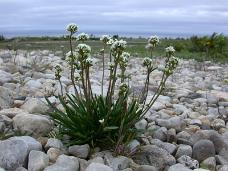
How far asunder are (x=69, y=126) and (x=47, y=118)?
46cm

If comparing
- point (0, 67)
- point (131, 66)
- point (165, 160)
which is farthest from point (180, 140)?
point (131, 66)

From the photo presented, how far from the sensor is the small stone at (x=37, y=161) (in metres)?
3.97

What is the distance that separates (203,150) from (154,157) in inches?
20.9

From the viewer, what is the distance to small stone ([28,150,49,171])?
3.97 metres

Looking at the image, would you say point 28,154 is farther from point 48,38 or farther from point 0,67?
point 48,38

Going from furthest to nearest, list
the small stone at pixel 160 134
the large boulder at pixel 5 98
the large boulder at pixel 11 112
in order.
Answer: the large boulder at pixel 5 98, the large boulder at pixel 11 112, the small stone at pixel 160 134

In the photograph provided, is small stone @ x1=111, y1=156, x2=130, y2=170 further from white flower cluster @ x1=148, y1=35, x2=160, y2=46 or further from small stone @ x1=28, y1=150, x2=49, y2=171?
white flower cluster @ x1=148, y1=35, x2=160, y2=46

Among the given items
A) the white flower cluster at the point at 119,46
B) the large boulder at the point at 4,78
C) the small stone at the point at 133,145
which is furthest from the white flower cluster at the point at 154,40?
the large boulder at the point at 4,78

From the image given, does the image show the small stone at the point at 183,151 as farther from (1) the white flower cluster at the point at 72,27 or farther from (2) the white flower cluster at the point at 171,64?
(1) the white flower cluster at the point at 72,27

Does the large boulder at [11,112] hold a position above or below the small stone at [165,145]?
above

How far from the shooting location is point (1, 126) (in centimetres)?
474

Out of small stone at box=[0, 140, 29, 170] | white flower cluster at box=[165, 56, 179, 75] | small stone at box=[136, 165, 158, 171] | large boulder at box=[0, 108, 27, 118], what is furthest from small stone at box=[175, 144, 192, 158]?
large boulder at box=[0, 108, 27, 118]

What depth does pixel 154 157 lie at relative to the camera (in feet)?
14.6

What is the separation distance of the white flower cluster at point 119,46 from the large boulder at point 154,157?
0.94m
